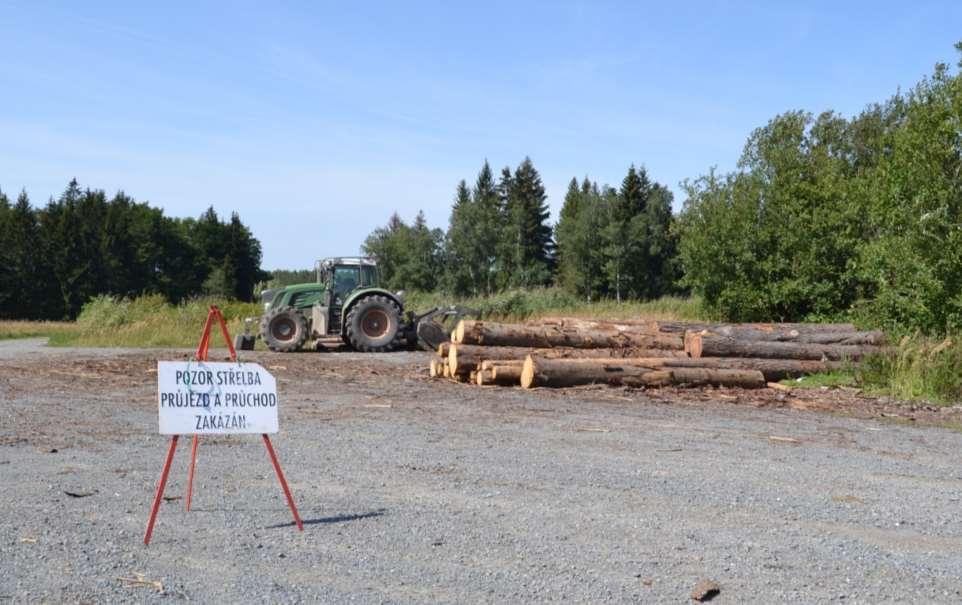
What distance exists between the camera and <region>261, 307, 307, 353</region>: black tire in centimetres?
2362

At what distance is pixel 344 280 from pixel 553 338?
8023 mm

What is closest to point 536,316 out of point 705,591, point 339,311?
point 339,311

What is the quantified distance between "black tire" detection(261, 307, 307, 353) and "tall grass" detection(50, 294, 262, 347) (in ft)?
17.6

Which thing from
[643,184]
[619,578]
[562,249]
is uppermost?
[643,184]

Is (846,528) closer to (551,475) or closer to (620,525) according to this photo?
(620,525)

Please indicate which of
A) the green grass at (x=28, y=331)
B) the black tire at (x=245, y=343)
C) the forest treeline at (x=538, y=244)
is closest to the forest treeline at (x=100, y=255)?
the green grass at (x=28, y=331)

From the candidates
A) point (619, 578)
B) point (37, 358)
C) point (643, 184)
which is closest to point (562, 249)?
point (643, 184)

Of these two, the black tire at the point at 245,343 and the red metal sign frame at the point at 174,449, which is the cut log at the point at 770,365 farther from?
the black tire at the point at 245,343

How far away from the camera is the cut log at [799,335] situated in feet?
59.0

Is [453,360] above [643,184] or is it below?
below

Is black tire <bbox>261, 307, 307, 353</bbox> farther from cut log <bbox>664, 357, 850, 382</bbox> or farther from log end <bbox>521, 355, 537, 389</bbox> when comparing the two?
cut log <bbox>664, 357, 850, 382</bbox>

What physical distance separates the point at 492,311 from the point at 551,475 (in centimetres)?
2719

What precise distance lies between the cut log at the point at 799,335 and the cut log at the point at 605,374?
1.81 metres

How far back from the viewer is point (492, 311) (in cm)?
3544
